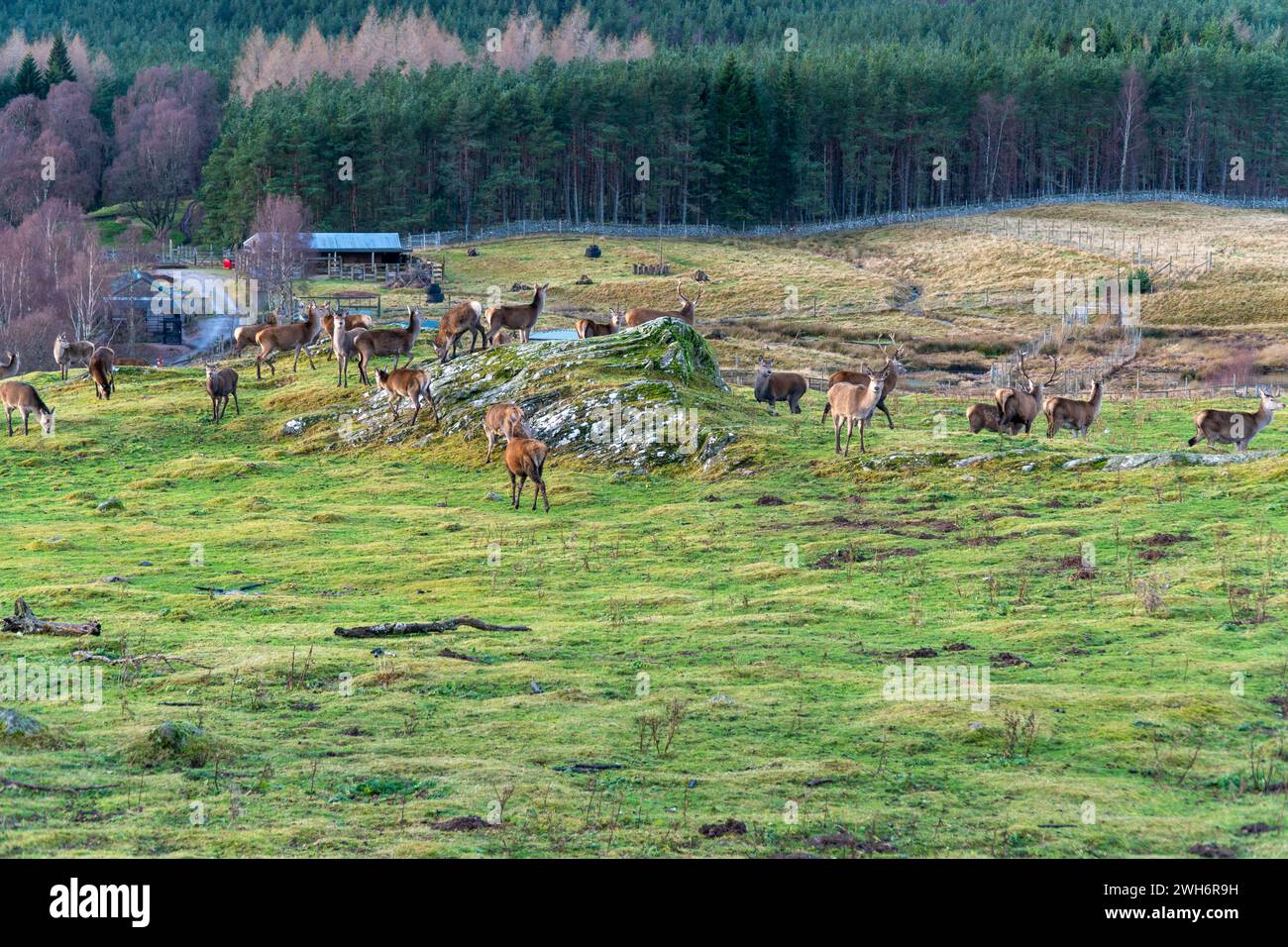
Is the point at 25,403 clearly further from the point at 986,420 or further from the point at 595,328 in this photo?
the point at 986,420

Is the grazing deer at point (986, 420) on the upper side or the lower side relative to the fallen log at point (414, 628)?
upper

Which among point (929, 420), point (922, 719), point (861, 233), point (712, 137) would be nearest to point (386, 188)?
point (712, 137)

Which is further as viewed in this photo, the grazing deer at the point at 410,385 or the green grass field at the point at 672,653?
the grazing deer at the point at 410,385

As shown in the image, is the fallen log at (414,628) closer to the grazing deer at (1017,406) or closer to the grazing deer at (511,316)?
the grazing deer at (1017,406)

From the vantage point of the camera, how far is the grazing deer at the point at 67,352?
165ft

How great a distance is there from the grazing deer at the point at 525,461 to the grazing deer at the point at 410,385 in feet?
22.9

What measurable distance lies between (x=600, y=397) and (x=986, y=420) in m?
9.58

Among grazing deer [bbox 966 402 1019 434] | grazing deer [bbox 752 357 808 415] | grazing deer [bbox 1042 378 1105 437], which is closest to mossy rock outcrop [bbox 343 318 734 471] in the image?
grazing deer [bbox 752 357 808 415]

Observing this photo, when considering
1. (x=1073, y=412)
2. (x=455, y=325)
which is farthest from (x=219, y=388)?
(x=1073, y=412)

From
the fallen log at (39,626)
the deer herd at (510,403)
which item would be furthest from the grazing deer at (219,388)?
the fallen log at (39,626)

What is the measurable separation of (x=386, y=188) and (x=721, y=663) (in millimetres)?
104508

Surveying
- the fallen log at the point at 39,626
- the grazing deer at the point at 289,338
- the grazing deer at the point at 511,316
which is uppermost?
the grazing deer at the point at 511,316

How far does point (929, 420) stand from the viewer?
39.9m
